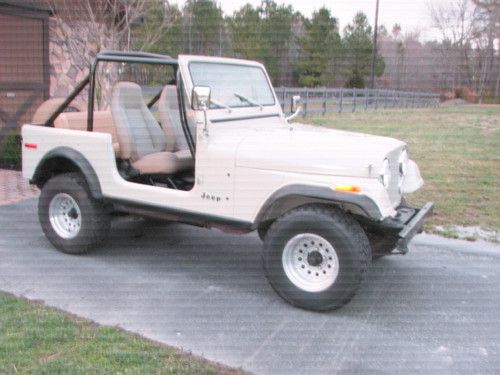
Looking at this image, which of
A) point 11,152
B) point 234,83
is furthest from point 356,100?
point 234,83

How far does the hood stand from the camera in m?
2.51

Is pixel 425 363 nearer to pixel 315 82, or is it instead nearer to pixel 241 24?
pixel 241 24

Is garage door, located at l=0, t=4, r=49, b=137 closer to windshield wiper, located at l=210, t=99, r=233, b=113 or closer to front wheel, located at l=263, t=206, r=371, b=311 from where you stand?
windshield wiper, located at l=210, t=99, r=233, b=113

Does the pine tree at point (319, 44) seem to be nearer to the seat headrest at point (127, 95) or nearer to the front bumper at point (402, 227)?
the seat headrest at point (127, 95)

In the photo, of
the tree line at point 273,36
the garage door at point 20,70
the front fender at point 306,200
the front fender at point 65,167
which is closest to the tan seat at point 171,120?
the front fender at point 65,167

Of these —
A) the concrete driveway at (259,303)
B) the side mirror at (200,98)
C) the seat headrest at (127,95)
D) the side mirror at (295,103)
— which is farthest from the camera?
the side mirror at (295,103)

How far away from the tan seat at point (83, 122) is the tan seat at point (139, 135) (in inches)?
8.1

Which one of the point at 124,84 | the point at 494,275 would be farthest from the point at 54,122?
the point at 494,275

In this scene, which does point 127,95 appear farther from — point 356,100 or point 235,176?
point 356,100

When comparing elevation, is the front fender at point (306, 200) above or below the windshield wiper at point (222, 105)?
below

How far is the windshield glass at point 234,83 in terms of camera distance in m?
3.19

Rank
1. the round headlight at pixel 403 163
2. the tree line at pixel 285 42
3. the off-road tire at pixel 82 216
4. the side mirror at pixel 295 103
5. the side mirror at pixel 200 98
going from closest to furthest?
the side mirror at pixel 200 98 → the round headlight at pixel 403 163 → the off-road tire at pixel 82 216 → the side mirror at pixel 295 103 → the tree line at pixel 285 42

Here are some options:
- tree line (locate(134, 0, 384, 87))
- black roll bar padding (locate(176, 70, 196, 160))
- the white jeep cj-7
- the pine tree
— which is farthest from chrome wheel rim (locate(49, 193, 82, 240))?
the pine tree

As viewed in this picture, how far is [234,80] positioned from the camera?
3418 mm
